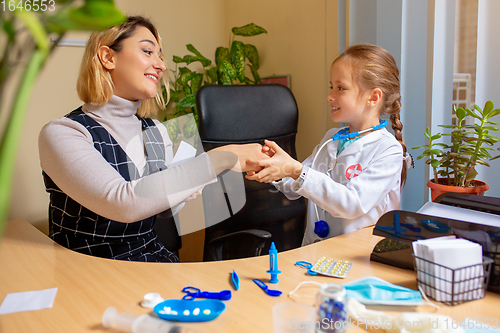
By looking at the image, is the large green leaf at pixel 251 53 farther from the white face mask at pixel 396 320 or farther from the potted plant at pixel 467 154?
the white face mask at pixel 396 320

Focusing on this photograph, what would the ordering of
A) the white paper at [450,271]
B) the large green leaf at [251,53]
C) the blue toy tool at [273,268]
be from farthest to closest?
1. the large green leaf at [251,53]
2. the blue toy tool at [273,268]
3. the white paper at [450,271]

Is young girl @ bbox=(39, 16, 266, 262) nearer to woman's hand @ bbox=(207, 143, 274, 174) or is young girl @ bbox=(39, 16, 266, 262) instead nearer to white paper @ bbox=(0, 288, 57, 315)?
woman's hand @ bbox=(207, 143, 274, 174)

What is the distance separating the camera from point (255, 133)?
1.72 m

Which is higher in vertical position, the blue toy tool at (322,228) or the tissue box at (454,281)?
the tissue box at (454,281)

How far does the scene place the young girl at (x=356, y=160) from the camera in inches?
47.7

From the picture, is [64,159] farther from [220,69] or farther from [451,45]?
[451,45]

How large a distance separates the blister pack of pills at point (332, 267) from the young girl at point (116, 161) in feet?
1.38

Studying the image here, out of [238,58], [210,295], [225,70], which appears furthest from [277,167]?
[238,58]

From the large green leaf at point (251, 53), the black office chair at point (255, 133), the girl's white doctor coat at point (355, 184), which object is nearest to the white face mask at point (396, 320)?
the girl's white doctor coat at point (355, 184)

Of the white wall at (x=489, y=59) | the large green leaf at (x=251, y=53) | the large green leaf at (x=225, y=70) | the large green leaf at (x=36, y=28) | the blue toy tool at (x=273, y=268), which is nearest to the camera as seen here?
the large green leaf at (x=36, y=28)

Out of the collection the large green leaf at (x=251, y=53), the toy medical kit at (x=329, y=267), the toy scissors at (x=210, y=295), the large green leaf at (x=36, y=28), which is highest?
the large green leaf at (x=251, y=53)

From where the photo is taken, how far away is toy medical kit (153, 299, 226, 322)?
0.67 meters

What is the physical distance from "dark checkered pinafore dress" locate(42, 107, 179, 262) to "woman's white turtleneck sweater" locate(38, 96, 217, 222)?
7 centimetres

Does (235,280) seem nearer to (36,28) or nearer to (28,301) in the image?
(28,301)
